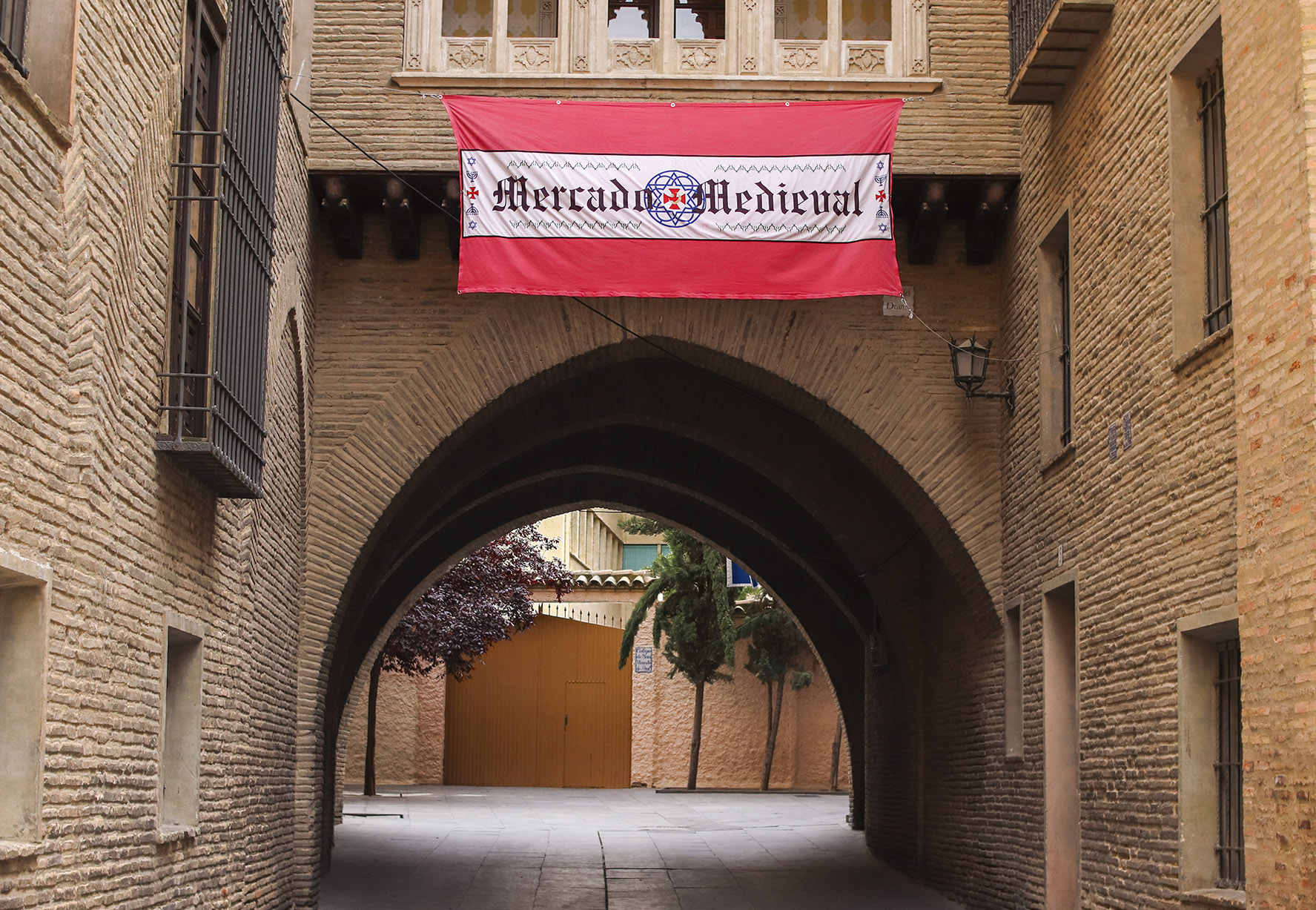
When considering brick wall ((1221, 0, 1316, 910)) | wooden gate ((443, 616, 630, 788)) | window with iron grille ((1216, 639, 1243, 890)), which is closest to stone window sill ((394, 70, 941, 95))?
brick wall ((1221, 0, 1316, 910))

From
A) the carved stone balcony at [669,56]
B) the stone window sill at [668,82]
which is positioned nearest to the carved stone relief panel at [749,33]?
the carved stone balcony at [669,56]

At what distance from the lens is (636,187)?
467 inches

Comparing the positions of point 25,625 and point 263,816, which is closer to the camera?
point 25,625

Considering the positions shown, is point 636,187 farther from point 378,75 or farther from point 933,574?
point 933,574

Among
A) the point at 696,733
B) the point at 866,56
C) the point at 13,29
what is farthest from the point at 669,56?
the point at 696,733

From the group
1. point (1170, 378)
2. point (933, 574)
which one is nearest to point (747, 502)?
point (933, 574)

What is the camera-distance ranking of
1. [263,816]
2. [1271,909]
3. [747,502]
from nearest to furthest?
[1271,909]
[263,816]
[747,502]

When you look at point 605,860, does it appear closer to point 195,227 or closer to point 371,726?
point 371,726

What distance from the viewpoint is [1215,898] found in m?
7.69

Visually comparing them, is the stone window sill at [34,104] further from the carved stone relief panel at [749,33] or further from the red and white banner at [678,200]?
the carved stone relief panel at [749,33]

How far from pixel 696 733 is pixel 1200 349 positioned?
2121 cm

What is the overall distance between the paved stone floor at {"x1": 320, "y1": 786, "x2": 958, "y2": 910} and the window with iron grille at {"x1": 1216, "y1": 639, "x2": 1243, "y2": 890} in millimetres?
5034

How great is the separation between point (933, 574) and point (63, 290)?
960 cm

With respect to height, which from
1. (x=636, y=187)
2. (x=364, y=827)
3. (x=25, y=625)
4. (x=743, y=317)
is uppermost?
(x=636, y=187)
